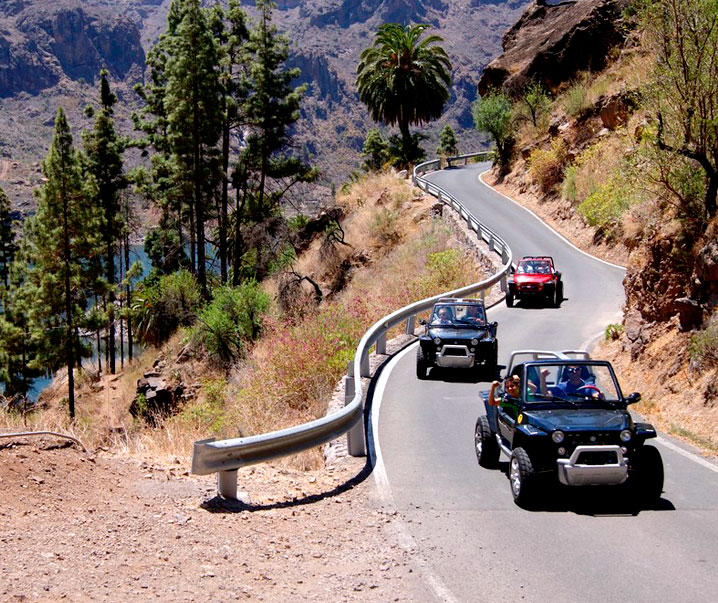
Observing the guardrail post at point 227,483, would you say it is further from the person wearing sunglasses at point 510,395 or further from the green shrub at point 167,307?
the green shrub at point 167,307

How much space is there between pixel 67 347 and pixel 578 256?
82.3ft

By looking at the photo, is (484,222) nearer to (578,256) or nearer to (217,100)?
(578,256)

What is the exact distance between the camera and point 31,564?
234 inches

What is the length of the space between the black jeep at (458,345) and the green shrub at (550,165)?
103 feet

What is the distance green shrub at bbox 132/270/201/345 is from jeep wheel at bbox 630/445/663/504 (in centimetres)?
3655

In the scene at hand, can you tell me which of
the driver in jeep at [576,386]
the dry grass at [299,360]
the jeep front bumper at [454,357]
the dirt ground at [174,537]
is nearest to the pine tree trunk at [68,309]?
the dry grass at [299,360]

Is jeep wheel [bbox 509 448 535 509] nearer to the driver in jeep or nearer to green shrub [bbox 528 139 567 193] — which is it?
the driver in jeep

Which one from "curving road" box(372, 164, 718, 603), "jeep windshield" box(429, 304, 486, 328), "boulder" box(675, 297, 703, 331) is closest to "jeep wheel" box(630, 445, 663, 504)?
"curving road" box(372, 164, 718, 603)

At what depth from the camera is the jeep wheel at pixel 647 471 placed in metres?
8.51

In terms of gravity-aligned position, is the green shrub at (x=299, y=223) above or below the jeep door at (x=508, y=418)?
below

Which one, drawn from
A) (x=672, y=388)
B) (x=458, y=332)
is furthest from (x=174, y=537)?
(x=458, y=332)

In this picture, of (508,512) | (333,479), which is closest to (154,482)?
(333,479)

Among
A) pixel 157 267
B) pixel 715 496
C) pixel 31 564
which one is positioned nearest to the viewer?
pixel 31 564

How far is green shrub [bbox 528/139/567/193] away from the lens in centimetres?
4641
